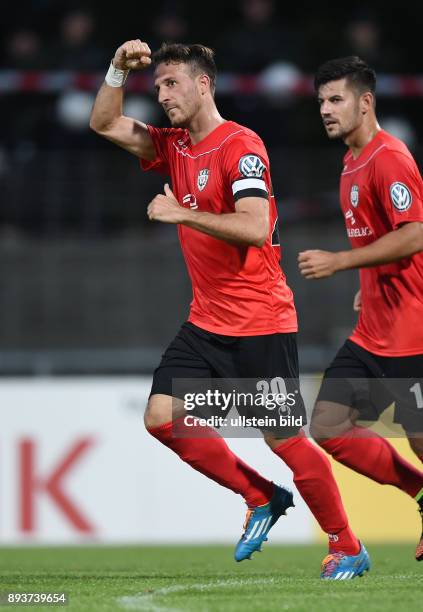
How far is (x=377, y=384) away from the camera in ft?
22.5

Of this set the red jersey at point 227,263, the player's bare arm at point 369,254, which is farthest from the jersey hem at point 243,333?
the player's bare arm at point 369,254

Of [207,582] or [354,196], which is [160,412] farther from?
[354,196]

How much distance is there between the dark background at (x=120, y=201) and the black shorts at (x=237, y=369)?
4.44 meters

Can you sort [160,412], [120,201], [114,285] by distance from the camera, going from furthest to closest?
[114,285]
[120,201]
[160,412]

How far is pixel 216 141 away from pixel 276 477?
494cm

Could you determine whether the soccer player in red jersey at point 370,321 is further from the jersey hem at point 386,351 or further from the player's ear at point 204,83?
the player's ear at point 204,83

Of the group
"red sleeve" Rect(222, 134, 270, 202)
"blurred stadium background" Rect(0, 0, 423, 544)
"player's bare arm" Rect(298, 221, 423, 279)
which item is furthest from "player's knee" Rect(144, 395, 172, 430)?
"blurred stadium background" Rect(0, 0, 423, 544)

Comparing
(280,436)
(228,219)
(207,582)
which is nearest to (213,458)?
(280,436)

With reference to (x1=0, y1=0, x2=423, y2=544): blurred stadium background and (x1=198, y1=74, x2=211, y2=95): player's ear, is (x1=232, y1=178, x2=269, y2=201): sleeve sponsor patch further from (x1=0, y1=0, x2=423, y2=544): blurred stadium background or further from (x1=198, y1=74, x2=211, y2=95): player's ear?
(x1=0, y1=0, x2=423, y2=544): blurred stadium background

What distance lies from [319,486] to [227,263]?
122 cm

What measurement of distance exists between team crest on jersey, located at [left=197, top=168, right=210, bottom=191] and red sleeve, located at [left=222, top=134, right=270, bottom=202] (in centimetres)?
11

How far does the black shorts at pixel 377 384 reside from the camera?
22.3ft

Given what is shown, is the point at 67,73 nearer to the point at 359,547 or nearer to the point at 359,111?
the point at 359,111

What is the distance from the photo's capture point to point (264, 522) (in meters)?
6.76
